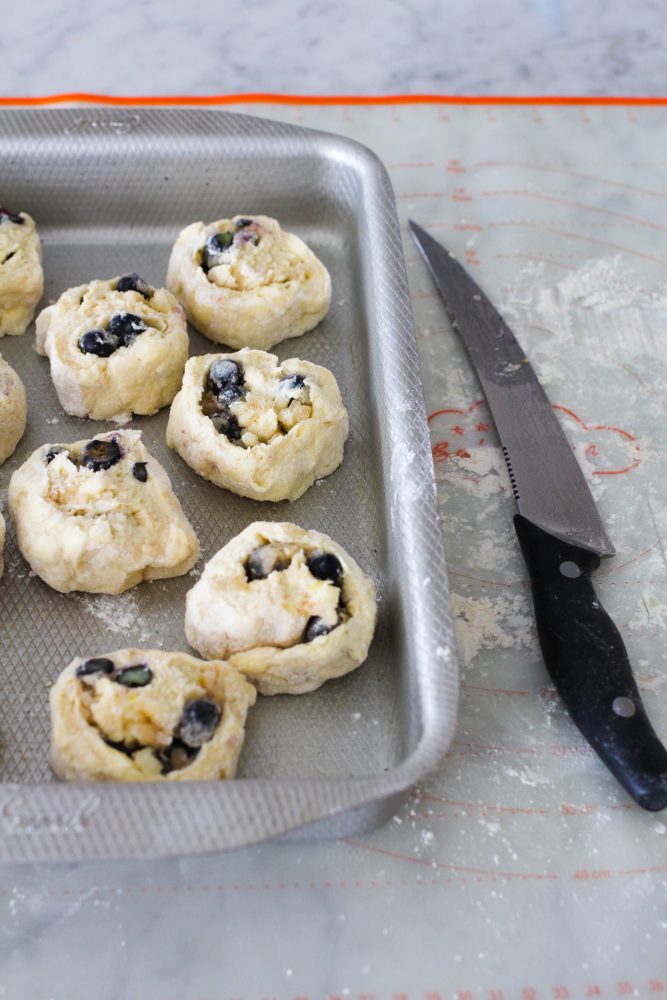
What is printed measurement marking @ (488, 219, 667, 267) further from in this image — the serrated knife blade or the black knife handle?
the black knife handle

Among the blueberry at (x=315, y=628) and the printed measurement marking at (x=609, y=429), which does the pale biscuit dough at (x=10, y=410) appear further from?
the printed measurement marking at (x=609, y=429)

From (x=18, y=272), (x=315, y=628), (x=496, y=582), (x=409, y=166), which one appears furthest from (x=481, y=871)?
(x=409, y=166)

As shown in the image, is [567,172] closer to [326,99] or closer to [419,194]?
[419,194]

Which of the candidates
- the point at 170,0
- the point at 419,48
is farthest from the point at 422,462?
the point at 170,0

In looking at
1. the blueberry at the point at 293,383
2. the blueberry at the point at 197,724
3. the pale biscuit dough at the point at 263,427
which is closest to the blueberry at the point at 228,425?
the pale biscuit dough at the point at 263,427

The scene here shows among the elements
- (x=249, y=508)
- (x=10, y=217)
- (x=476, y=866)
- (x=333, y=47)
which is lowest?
(x=476, y=866)

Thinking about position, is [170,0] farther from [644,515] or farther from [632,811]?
[632,811]
